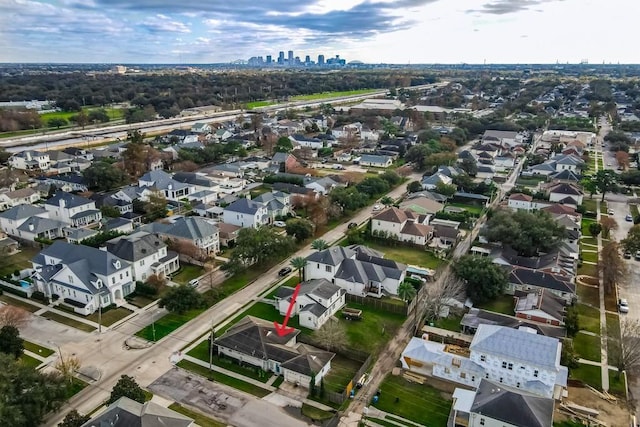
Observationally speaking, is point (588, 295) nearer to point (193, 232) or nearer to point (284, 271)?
point (284, 271)

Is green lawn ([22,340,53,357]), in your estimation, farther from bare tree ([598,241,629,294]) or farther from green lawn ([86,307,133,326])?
bare tree ([598,241,629,294])

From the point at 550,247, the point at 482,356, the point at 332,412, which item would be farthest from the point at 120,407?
the point at 550,247

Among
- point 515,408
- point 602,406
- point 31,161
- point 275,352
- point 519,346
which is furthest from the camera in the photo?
point 31,161

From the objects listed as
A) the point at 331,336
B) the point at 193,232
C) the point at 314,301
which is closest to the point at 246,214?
the point at 193,232

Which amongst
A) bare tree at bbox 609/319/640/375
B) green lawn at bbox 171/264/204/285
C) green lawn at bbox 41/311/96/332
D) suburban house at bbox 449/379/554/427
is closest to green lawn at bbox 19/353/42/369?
green lawn at bbox 41/311/96/332

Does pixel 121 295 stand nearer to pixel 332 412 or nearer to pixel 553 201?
pixel 332 412

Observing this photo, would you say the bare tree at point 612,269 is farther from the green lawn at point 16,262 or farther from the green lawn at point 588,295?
the green lawn at point 16,262
